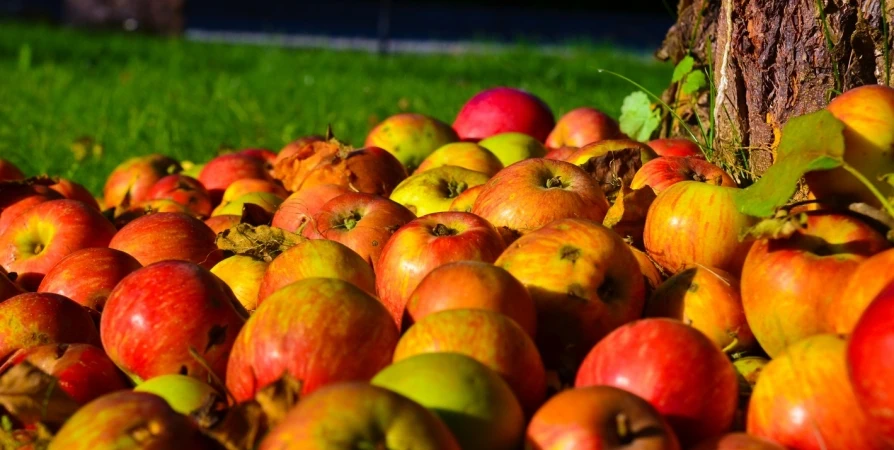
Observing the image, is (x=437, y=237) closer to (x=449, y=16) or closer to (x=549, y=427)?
(x=549, y=427)

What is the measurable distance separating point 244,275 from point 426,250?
1.86ft

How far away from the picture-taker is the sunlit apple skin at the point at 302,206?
9.54 ft

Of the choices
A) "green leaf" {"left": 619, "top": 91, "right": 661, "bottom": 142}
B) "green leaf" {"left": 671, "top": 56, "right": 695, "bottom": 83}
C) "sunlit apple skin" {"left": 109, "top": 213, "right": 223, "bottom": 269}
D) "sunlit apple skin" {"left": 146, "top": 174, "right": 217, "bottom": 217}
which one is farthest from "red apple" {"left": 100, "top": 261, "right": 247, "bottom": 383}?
"green leaf" {"left": 619, "top": 91, "right": 661, "bottom": 142}

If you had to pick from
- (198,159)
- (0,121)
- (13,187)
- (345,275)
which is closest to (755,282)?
(345,275)

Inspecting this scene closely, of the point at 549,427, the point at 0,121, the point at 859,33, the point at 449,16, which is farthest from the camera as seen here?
the point at 449,16

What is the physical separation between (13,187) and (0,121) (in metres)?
3.60

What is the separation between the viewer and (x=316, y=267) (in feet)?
7.39

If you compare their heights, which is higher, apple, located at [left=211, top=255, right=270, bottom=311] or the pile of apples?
the pile of apples

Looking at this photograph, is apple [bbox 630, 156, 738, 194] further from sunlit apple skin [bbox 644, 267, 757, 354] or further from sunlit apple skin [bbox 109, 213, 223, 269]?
sunlit apple skin [bbox 109, 213, 223, 269]

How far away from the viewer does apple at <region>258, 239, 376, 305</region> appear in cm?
225

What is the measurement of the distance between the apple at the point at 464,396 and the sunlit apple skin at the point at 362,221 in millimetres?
926

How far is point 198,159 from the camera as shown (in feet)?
18.8

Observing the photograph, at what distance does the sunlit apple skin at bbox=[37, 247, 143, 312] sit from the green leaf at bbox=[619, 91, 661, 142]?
1844 mm

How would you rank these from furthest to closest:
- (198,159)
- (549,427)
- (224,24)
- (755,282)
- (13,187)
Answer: (224,24)
(198,159)
(13,187)
(755,282)
(549,427)
